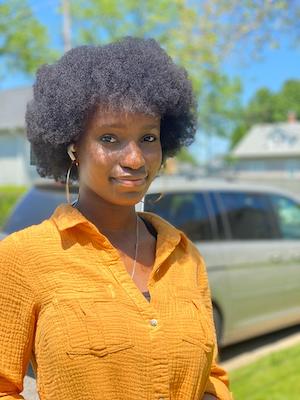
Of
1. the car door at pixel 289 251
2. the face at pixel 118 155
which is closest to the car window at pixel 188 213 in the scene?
the car door at pixel 289 251

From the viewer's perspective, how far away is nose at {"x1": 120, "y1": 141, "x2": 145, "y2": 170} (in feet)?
5.51

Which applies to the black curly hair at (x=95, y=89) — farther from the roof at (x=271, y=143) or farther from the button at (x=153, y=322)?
the roof at (x=271, y=143)

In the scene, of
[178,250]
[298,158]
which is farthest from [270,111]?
[178,250]

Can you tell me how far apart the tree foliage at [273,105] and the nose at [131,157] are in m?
57.1

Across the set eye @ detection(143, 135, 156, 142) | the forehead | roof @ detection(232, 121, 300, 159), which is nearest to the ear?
the forehead

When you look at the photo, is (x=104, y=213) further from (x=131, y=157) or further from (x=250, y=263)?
(x=250, y=263)

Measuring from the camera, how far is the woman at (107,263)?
150cm

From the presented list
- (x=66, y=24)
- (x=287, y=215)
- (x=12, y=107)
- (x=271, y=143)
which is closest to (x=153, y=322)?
(x=287, y=215)

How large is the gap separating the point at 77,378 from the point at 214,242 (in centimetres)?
405

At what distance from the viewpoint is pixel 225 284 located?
5.41 metres

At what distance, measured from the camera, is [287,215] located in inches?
252

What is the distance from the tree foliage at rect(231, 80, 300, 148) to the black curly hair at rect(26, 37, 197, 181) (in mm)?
56880

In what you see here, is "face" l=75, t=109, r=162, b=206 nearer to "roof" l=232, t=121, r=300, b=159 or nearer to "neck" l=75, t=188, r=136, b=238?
"neck" l=75, t=188, r=136, b=238

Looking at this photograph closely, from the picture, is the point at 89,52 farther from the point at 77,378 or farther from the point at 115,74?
the point at 77,378
